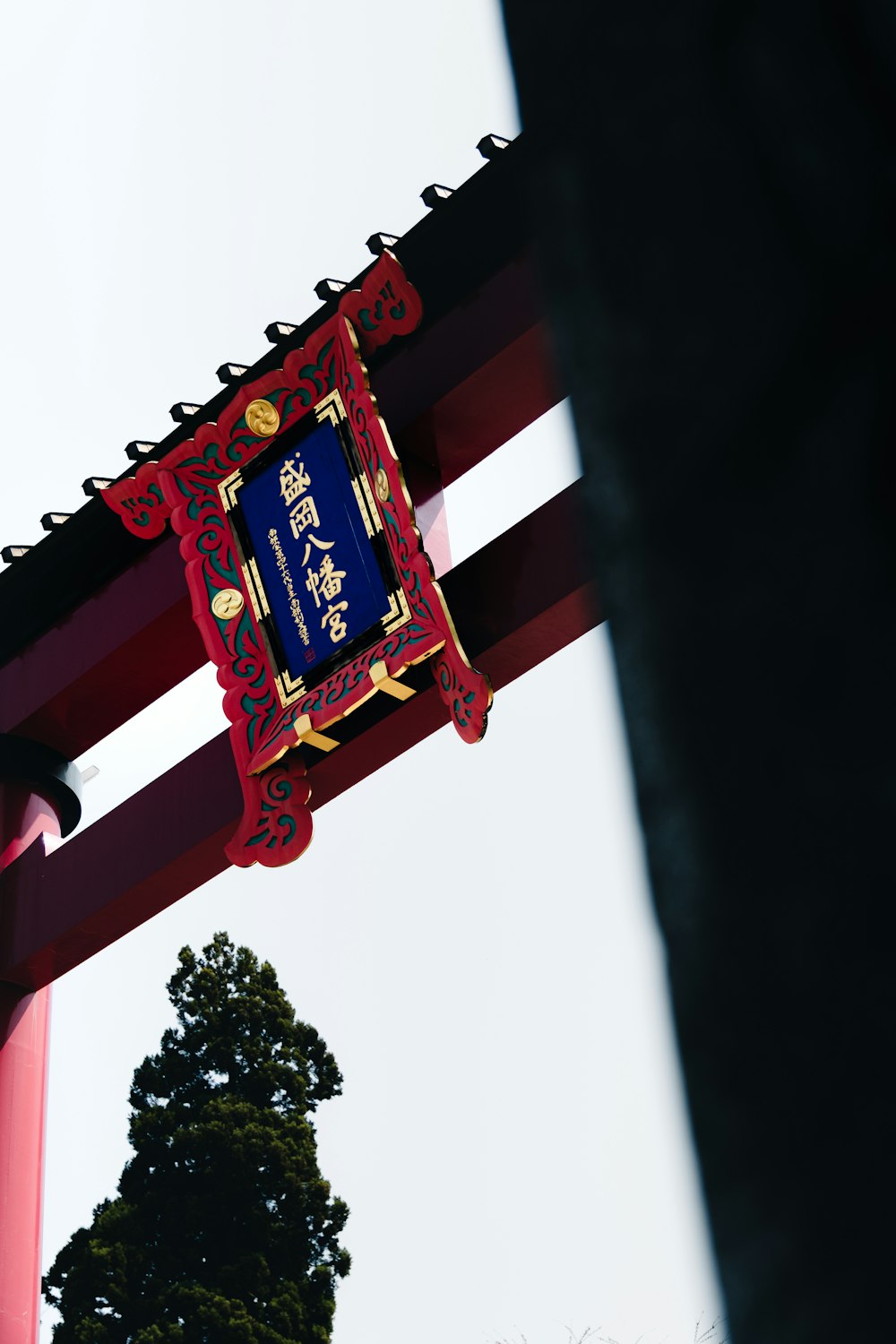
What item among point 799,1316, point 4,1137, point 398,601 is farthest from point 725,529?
point 4,1137

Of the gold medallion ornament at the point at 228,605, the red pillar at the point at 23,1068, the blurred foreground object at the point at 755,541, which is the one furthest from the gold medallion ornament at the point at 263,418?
the blurred foreground object at the point at 755,541

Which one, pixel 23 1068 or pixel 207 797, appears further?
pixel 23 1068

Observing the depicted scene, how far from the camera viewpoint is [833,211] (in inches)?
Result: 12.9

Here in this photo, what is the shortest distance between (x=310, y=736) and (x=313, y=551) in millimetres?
624

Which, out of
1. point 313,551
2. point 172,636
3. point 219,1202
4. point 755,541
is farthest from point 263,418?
point 219,1202

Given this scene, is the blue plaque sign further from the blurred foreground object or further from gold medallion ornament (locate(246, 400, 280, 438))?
the blurred foreground object

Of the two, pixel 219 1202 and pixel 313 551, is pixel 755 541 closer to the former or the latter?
pixel 313 551

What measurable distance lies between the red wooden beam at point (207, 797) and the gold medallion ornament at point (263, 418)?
84 cm

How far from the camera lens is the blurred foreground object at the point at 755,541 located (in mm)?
281

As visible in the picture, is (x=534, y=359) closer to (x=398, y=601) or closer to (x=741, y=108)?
(x=398, y=601)

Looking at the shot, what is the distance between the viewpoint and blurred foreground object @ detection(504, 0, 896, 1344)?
0.28 metres

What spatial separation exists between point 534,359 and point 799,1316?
5.15m

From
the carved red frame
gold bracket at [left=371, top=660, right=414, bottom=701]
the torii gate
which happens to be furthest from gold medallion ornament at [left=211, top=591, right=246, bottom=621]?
gold bracket at [left=371, top=660, right=414, bottom=701]

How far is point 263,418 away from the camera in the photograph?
536 centimetres
